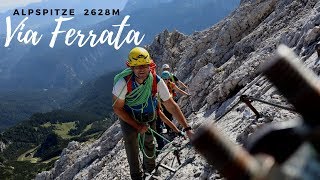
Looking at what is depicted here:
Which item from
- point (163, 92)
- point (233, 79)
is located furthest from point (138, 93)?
point (233, 79)

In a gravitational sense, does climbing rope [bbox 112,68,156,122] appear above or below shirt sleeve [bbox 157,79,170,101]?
above

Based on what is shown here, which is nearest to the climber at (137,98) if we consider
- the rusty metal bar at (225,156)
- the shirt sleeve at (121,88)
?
the shirt sleeve at (121,88)

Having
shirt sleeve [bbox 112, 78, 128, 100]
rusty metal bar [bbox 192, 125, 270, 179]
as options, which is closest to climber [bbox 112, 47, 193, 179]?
shirt sleeve [bbox 112, 78, 128, 100]

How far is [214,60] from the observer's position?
30.0 m

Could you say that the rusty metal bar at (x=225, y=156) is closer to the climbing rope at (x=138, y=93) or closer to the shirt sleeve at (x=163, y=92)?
the climbing rope at (x=138, y=93)

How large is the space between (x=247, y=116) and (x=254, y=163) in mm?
10025

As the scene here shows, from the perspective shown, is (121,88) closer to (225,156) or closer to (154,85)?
(154,85)

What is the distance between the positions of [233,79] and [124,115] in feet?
28.8

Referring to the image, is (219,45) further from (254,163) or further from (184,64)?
(254,163)

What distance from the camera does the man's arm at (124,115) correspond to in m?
9.91

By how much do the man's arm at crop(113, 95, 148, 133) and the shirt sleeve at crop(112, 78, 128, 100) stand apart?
0.11 meters

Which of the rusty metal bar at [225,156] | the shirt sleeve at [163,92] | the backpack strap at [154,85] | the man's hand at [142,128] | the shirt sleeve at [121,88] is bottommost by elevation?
the rusty metal bar at [225,156]

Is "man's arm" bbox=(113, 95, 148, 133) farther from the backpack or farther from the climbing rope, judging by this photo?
the backpack

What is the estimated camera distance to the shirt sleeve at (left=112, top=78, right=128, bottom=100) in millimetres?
9709
